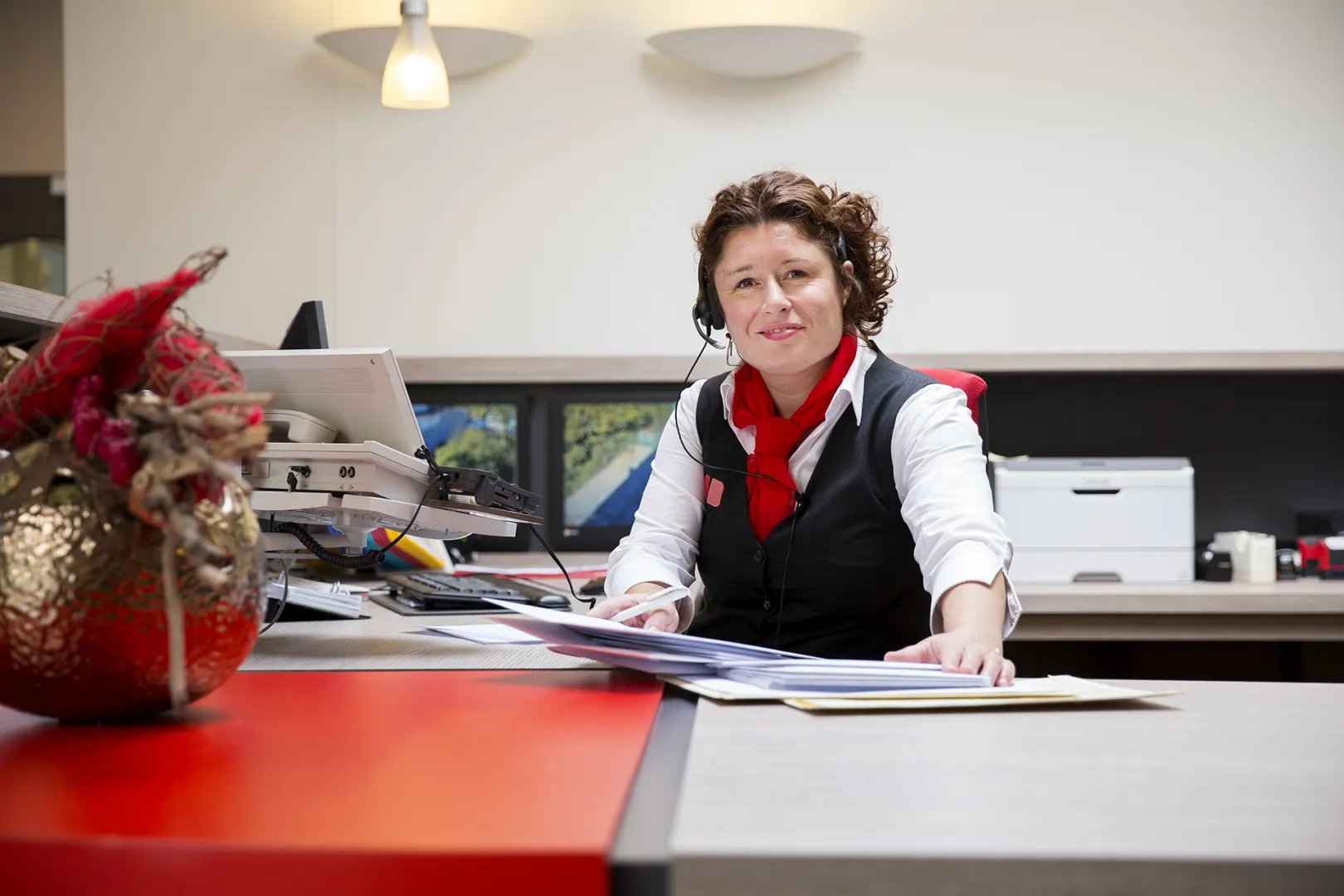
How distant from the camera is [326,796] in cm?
63

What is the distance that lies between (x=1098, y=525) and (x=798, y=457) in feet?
4.26

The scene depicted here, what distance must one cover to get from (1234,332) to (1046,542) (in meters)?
0.73

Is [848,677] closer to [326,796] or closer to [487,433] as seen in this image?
[326,796]

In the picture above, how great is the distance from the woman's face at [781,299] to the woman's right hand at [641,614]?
0.39 meters

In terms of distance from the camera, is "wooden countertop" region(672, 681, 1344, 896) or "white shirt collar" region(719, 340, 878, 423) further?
"white shirt collar" region(719, 340, 878, 423)

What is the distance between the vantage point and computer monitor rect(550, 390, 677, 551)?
9.75ft

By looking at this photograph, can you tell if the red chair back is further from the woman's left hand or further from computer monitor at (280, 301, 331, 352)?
computer monitor at (280, 301, 331, 352)

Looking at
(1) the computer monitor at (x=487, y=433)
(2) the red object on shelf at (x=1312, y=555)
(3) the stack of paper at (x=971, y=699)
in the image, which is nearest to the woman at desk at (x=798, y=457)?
(3) the stack of paper at (x=971, y=699)

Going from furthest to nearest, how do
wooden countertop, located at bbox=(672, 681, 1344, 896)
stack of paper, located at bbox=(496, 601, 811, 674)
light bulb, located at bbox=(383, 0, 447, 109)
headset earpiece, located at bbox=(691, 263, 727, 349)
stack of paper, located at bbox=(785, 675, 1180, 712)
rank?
light bulb, located at bbox=(383, 0, 447, 109), headset earpiece, located at bbox=(691, 263, 727, 349), stack of paper, located at bbox=(496, 601, 811, 674), stack of paper, located at bbox=(785, 675, 1180, 712), wooden countertop, located at bbox=(672, 681, 1344, 896)

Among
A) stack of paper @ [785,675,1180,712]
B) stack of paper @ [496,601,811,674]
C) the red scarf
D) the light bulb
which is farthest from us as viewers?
the light bulb

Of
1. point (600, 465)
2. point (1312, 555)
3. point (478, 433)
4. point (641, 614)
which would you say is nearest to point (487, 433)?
point (478, 433)

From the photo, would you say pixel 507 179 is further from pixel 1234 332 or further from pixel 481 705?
pixel 481 705

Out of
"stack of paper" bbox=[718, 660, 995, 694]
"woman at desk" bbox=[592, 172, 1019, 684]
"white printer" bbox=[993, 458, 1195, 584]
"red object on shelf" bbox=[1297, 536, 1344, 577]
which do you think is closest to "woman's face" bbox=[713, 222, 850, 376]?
"woman at desk" bbox=[592, 172, 1019, 684]

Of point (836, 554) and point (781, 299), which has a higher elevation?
point (781, 299)
